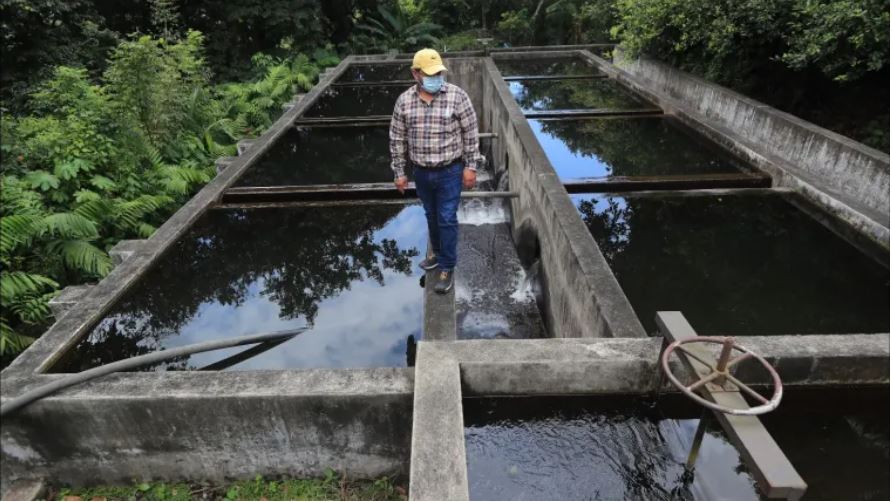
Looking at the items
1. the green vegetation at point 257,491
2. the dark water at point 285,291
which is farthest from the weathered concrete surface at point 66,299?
the green vegetation at point 257,491

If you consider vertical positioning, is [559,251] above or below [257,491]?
above

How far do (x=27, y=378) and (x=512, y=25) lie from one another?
2234 centimetres

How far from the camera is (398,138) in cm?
402

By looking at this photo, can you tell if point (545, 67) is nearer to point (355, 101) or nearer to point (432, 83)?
point (355, 101)

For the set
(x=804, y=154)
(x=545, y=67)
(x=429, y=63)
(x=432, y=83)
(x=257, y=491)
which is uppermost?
(x=429, y=63)

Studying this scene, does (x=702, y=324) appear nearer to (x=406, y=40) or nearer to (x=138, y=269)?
(x=138, y=269)

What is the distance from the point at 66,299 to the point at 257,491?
Answer: 282cm

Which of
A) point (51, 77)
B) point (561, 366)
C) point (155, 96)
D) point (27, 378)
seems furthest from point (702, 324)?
point (51, 77)

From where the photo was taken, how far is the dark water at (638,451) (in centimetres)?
273

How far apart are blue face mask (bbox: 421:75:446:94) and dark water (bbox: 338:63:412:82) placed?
1063 cm

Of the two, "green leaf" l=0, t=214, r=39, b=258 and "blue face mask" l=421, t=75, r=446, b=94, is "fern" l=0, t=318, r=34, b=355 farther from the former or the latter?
"blue face mask" l=421, t=75, r=446, b=94

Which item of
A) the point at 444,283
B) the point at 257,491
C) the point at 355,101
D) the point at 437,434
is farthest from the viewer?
the point at 355,101

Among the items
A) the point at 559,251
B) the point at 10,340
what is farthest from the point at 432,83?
the point at 10,340

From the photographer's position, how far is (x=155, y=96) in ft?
26.6
